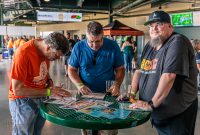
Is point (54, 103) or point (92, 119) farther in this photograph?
point (54, 103)

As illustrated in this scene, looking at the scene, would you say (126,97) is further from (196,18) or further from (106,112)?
(196,18)

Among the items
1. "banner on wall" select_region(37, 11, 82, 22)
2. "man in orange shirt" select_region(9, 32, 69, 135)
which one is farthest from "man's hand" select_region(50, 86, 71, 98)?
"banner on wall" select_region(37, 11, 82, 22)

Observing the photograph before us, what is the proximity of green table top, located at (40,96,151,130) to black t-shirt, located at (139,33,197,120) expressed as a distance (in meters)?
0.24

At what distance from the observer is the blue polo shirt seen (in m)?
2.72

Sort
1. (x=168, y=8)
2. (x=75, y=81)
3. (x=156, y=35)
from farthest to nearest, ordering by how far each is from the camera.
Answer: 1. (x=168, y=8)
2. (x=75, y=81)
3. (x=156, y=35)

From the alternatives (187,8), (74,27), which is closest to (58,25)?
(74,27)

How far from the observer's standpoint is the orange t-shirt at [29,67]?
6.78 ft

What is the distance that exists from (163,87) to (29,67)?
1043 mm

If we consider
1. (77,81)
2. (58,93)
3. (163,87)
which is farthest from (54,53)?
(163,87)

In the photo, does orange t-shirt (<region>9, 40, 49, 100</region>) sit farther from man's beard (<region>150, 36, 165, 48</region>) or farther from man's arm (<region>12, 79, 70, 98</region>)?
man's beard (<region>150, 36, 165, 48</region>)

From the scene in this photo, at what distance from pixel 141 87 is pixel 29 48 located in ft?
3.12

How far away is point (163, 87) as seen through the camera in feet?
6.13

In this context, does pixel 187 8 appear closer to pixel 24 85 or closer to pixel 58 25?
pixel 24 85

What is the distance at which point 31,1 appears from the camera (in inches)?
508
